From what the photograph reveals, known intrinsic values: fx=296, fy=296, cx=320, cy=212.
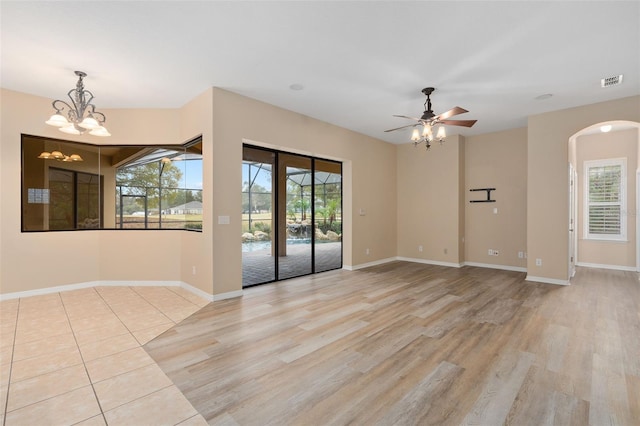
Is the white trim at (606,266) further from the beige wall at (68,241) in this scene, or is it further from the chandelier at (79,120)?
the chandelier at (79,120)

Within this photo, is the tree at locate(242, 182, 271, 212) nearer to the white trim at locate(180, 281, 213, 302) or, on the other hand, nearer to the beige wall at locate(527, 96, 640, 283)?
the white trim at locate(180, 281, 213, 302)

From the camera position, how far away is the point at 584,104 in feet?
16.0

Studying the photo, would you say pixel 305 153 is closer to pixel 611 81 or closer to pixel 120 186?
pixel 120 186

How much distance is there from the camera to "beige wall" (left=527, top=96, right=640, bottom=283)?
16.6 ft

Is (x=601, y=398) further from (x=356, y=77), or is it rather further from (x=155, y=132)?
(x=155, y=132)

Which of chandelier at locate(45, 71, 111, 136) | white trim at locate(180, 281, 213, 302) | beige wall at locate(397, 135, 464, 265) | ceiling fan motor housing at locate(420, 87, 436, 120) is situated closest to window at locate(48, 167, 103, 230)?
chandelier at locate(45, 71, 111, 136)

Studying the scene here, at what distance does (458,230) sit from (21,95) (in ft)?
27.1

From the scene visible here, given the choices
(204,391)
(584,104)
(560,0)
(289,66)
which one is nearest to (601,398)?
(204,391)

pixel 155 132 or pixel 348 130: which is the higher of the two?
pixel 348 130

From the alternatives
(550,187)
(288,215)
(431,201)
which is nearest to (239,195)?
(288,215)

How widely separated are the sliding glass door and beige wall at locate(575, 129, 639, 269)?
222 inches

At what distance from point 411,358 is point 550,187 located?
4.56 m

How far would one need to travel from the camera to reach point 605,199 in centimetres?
Answer: 662

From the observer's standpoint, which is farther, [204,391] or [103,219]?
[103,219]
